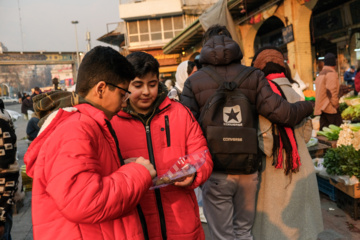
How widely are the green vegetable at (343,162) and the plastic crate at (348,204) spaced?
29cm

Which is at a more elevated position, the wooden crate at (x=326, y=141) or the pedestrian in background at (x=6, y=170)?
the pedestrian in background at (x=6, y=170)

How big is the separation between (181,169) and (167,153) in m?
0.21

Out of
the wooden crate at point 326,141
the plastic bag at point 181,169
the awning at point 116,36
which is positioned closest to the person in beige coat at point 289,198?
the plastic bag at point 181,169

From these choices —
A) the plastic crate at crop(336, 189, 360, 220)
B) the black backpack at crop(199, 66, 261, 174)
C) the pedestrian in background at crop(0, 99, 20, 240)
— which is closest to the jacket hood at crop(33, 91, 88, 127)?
the pedestrian in background at crop(0, 99, 20, 240)

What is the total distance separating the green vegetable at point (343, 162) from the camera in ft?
12.1

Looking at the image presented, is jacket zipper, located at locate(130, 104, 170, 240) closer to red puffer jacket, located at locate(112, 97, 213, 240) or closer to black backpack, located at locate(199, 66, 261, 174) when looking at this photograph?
red puffer jacket, located at locate(112, 97, 213, 240)

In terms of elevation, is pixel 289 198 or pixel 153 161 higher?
pixel 153 161

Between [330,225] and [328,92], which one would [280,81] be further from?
[328,92]

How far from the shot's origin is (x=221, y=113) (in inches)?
92.7

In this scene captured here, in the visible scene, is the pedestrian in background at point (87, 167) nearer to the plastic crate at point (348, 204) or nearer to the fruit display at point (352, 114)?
the plastic crate at point (348, 204)

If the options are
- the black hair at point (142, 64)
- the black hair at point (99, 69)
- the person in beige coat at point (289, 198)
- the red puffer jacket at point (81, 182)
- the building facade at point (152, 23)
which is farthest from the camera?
the building facade at point (152, 23)

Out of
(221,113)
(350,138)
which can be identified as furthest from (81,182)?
(350,138)

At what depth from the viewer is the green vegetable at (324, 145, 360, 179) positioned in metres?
3.69

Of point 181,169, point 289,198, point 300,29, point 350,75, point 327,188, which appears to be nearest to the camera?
point 181,169
